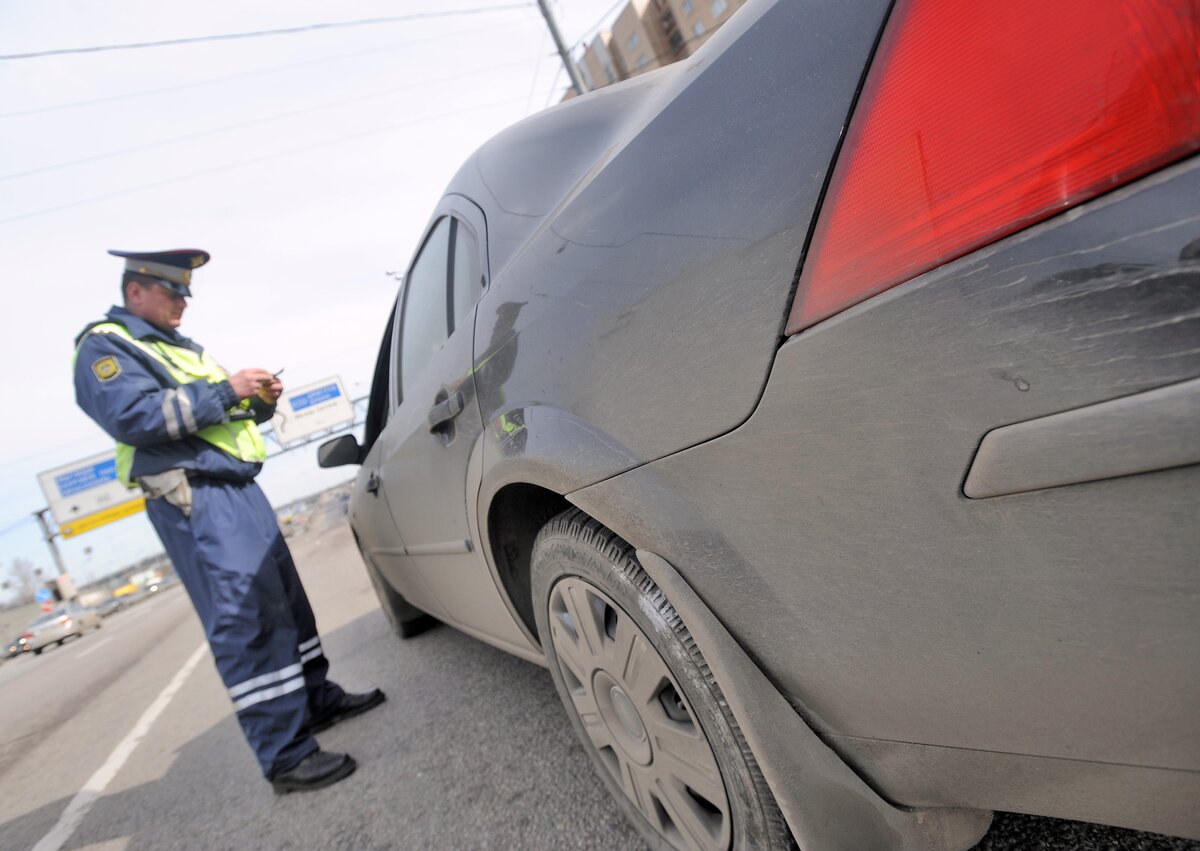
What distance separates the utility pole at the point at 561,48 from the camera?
1277 centimetres

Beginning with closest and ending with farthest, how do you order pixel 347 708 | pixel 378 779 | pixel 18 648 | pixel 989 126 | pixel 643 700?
pixel 989 126 → pixel 643 700 → pixel 378 779 → pixel 347 708 → pixel 18 648

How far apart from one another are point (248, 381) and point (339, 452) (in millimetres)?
612

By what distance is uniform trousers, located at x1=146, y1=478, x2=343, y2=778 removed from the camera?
7.98ft

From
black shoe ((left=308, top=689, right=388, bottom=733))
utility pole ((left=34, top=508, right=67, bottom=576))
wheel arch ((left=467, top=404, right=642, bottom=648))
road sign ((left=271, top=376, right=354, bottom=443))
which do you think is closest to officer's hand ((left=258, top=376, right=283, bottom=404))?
black shoe ((left=308, top=689, right=388, bottom=733))

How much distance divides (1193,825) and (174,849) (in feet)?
9.37

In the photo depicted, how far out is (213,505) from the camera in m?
2.53

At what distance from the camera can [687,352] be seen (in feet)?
2.99

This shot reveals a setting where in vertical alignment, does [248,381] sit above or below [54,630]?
above

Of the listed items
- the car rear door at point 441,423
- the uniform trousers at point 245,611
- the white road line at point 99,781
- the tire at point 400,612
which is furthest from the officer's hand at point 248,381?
the white road line at point 99,781

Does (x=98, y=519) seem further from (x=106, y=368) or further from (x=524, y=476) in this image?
(x=524, y=476)

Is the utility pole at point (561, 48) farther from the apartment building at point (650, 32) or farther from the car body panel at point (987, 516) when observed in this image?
the apartment building at point (650, 32)

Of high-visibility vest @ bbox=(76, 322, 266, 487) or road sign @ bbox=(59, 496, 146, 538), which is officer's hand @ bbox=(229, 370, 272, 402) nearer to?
high-visibility vest @ bbox=(76, 322, 266, 487)

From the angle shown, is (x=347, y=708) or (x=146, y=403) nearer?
(x=146, y=403)

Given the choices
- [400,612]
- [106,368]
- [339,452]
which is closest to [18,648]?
[400,612]
